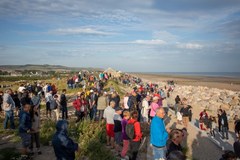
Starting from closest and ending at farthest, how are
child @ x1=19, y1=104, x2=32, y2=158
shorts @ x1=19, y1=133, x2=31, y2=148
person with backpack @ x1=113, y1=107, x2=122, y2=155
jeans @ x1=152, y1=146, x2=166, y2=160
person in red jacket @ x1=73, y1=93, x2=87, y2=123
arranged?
jeans @ x1=152, y1=146, x2=166, y2=160 < child @ x1=19, y1=104, x2=32, y2=158 < shorts @ x1=19, y1=133, x2=31, y2=148 < person with backpack @ x1=113, y1=107, x2=122, y2=155 < person in red jacket @ x1=73, y1=93, x2=87, y2=123

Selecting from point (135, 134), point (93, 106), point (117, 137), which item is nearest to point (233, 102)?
point (93, 106)

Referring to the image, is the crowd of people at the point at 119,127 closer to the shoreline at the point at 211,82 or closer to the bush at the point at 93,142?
the bush at the point at 93,142

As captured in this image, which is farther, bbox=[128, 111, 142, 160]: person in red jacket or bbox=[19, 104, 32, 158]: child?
bbox=[19, 104, 32, 158]: child

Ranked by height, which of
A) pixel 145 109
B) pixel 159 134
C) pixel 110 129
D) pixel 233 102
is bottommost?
pixel 233 102

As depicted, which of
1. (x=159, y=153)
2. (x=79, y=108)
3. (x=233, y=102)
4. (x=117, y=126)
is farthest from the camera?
(x=233, y=102)

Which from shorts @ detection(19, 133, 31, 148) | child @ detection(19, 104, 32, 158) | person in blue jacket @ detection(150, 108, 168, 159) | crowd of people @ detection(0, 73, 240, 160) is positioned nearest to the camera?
crowd of people @ detection(0, 73, 240, 160)

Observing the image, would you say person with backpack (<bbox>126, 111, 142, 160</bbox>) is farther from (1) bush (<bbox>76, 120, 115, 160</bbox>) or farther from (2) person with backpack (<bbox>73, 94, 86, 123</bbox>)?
(2) person with backpack (<bbox>73, 94, 86, 123</bbox>)

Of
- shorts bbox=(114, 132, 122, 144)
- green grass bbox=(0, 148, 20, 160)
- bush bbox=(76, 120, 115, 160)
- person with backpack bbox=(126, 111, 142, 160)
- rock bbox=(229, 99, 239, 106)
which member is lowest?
rock bbox=(229, 99, 239, 106)

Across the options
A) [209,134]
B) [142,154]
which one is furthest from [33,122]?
[209,134]

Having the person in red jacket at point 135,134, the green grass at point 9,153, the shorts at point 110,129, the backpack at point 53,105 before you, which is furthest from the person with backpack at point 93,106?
the person in red jacket at point 135,134

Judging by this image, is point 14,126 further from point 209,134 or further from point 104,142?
point 209,134

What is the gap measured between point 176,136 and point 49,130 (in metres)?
6.85

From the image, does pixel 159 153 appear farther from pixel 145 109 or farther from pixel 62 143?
pixel 145 109

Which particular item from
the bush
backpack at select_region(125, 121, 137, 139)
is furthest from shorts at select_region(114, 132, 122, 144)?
backpack at select_region(125, 121, 137, 139)
